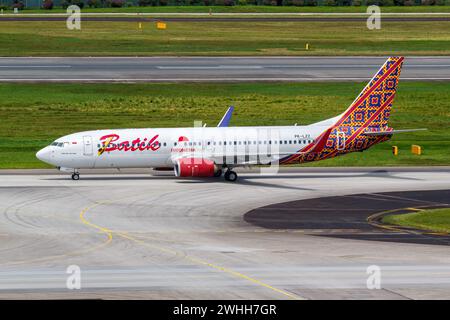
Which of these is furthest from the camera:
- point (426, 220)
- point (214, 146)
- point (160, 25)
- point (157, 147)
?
point (160, 25)

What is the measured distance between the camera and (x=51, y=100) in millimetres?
99250

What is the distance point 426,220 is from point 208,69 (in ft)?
227

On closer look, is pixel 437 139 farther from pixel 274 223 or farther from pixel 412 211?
pixel 274 223

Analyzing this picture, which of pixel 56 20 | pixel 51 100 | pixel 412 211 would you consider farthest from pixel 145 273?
pixel 56 20

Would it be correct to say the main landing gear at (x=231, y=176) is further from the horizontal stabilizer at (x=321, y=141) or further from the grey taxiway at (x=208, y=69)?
the grey taxiway at (x=208, y=69)

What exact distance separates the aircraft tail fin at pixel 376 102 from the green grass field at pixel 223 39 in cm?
6119

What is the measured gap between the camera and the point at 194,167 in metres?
65.8

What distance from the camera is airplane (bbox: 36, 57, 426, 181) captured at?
66.4 metres

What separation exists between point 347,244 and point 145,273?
11078mm

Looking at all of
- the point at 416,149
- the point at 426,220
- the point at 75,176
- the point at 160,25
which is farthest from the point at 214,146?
the point at 160,25

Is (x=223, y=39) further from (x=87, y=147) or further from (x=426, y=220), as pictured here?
(x=426, y=220)

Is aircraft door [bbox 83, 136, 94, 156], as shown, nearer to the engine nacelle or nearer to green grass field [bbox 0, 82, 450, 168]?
the engine nacelle

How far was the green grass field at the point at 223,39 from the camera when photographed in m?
135

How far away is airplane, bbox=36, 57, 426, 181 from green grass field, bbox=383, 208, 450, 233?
1530cm
